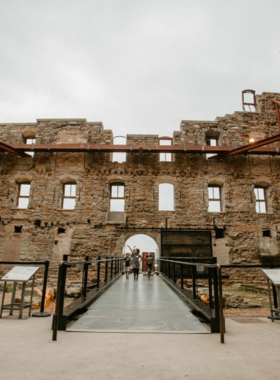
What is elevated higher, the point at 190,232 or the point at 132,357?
the point at 190,232

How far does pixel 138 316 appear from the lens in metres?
4.15

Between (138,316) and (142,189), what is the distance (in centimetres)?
1006

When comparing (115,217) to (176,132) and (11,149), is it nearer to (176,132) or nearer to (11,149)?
(176,132)

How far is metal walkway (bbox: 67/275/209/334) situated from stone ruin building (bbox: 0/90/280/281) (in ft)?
25.6

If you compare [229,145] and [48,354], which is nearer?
[48,354]

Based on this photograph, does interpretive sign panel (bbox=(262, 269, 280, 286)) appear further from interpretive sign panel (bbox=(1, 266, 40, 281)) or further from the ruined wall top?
the ruined wall top

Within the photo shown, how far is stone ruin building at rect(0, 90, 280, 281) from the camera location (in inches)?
521

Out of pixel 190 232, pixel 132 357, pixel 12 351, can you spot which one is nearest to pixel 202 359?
pixel 132 357

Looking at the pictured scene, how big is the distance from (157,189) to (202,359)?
1166cm

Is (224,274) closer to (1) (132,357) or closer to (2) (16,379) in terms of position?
(1) (132,357)

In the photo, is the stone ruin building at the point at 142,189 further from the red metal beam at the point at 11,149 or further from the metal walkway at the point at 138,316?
the metal walkway at the point at 138,316

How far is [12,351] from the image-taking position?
2639mm

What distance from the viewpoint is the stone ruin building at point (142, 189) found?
13.2m

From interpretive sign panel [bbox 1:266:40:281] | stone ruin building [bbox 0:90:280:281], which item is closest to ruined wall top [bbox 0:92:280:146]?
stone ruin building [bbox 0:90:280:281]
